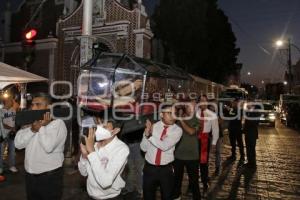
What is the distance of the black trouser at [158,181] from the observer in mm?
4590

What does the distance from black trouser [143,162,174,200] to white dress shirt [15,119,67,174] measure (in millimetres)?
1278

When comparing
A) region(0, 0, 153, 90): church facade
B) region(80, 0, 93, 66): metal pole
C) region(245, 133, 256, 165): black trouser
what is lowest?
region(245, 133, 256, 165): black trouser

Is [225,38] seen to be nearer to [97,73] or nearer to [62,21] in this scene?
[62,21]

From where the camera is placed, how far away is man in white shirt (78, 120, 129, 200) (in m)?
3.19

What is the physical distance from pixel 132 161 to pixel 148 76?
1751 mm

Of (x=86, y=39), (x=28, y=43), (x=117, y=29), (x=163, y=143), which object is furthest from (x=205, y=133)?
(x=117, y=29)

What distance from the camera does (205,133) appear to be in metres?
7.01

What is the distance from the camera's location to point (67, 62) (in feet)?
67.4

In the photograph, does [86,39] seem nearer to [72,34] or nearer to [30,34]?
[30,34]

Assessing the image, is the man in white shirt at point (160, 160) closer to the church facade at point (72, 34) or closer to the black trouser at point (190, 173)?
the black trouser at point (190, 173)

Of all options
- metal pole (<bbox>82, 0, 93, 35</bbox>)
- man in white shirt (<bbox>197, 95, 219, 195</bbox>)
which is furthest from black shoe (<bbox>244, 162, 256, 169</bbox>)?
metal pole (<bbox>82, 0, 93, 35</bbox>)

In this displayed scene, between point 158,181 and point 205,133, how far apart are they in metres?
2.65

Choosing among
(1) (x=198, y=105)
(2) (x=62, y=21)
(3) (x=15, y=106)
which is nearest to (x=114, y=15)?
(2) (x=62, y=21)

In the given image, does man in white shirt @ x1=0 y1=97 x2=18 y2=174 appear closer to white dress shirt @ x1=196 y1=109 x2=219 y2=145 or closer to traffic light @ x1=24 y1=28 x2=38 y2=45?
traffic light @ x1=24 y1=28 x2=38 y2=45
